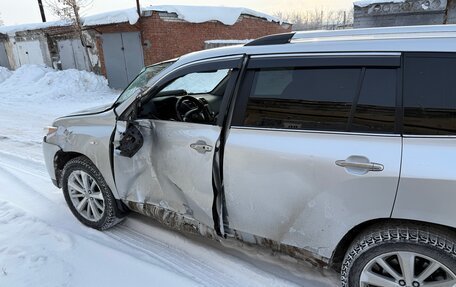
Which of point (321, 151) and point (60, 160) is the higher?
point (321, 151)

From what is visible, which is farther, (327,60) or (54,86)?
(54,86)

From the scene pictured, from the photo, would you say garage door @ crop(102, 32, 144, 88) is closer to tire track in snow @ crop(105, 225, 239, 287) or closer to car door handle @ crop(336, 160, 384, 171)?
tire track in snow @ crop(105, 225, 239, 287)

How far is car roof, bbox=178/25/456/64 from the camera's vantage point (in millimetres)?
1923

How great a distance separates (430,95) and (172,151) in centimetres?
178

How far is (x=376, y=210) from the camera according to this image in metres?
1.96

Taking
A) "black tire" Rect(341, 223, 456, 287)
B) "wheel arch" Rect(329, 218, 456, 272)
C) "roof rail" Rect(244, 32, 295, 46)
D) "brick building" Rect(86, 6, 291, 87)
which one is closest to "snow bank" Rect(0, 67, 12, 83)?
"brick building" Rect(86, 6, 291, 87)

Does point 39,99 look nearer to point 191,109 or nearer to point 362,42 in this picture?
point 191,109

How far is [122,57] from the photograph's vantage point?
14219mm

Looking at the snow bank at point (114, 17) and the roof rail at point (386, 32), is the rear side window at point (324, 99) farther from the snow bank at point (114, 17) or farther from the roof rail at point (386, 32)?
the snow bank at point (114, 17)

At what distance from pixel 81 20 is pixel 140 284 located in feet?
47.8

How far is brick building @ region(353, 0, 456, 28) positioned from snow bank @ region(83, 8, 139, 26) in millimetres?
7759

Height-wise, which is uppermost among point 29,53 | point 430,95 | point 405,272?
point 430,95

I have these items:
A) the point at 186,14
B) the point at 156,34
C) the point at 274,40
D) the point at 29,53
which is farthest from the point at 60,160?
the point at 29,53

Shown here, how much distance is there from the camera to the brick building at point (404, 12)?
840 cm
